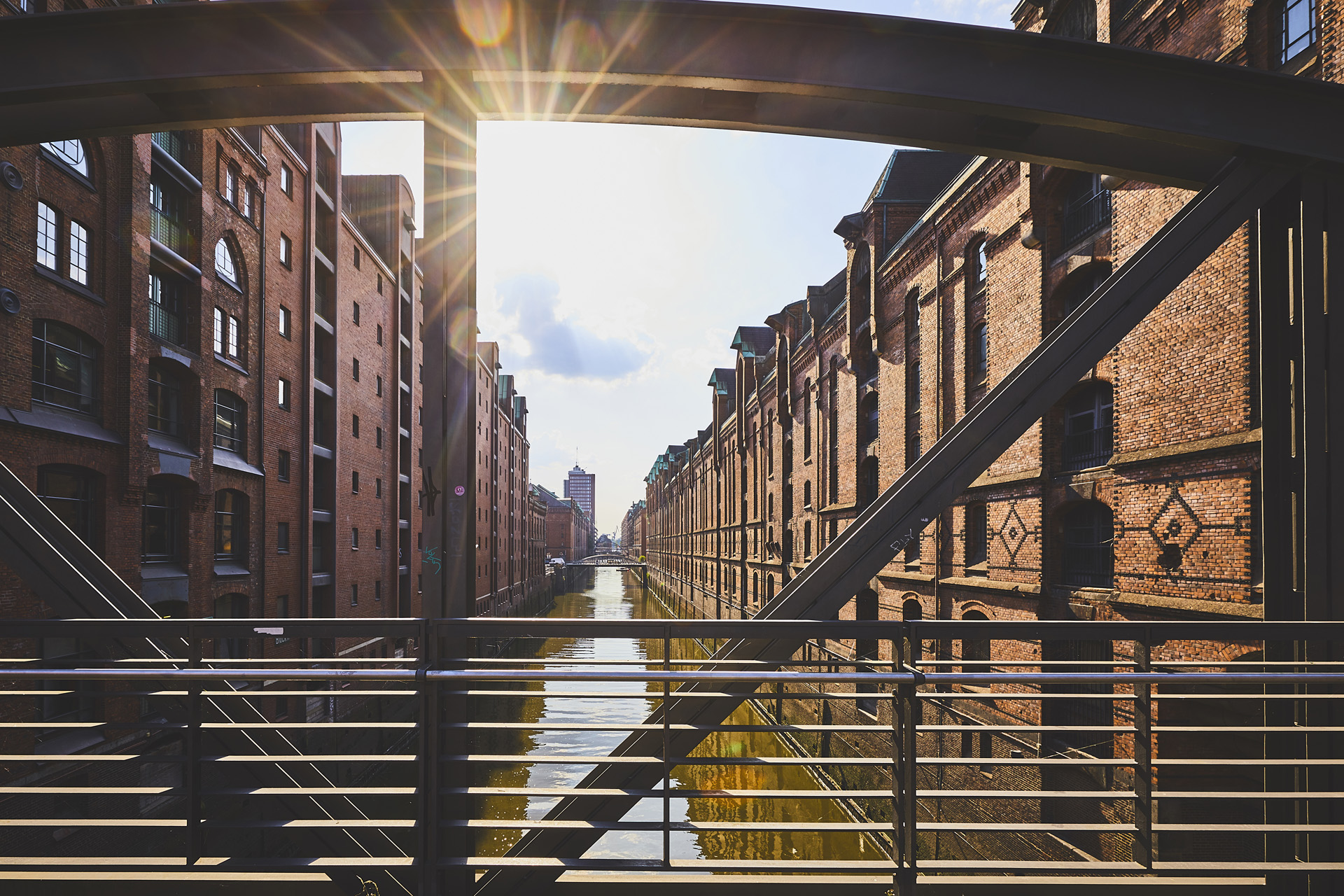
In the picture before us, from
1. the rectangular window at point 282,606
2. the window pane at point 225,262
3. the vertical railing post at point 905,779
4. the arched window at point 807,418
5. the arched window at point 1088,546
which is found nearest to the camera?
the vertical railing post at point 905,779

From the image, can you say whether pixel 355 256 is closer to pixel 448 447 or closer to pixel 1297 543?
pixel 448 447

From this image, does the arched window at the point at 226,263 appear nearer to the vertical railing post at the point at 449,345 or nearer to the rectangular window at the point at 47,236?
the rectangular window at the point at 47,236

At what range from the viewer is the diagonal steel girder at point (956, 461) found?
309cm

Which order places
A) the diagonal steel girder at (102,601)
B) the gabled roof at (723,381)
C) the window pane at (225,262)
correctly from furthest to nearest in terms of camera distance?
the gabled roof at (723,381) → the window pane at (225,262) → the diagonal steel girder at (102,601)

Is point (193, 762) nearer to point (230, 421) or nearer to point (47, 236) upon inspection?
point (47, 236)

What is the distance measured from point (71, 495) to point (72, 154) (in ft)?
18.2

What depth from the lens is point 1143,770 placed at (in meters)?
2.91

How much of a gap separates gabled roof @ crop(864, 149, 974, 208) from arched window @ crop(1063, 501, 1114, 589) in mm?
9450

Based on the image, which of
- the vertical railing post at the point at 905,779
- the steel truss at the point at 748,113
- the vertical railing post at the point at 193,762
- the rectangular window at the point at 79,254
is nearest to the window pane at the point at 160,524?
the rectangular window at the point at 79,254

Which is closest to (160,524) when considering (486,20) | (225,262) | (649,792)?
(225,262)

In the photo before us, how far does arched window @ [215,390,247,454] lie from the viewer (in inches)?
611

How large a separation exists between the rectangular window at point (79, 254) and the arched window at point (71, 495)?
10.3ft

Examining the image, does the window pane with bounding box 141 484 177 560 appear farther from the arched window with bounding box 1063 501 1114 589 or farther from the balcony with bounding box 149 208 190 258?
the arched window with bounding box 1063 501 1114 589

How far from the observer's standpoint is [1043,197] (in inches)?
405
